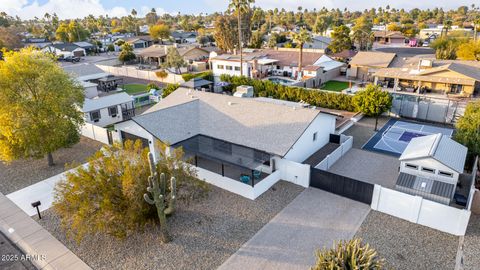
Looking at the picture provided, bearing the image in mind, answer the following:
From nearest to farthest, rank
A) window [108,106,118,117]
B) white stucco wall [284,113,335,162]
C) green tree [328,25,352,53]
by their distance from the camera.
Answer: white stucco wall [284,113,335,162]
window [108,106,118,117]
green tree [328,25,352,53]

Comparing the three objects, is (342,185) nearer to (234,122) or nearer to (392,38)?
(234,122)

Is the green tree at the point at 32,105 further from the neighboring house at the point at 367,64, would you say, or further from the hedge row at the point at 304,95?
the neighboring house at the point at 367,64

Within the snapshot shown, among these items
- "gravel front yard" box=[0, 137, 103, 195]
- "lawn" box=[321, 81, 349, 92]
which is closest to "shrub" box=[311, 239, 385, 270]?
"gravel front yard" box=[0, 137, 103, 195]

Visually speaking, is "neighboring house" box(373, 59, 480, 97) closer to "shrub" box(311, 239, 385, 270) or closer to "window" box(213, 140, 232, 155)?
"window" box(213, 140, 232, 155)

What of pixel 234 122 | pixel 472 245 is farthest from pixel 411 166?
pixel 234 122

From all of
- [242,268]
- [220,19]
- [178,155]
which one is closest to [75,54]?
[220,19]

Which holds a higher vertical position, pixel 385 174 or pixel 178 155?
pixel 178 155

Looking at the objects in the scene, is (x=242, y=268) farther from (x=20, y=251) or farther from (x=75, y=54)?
(x=75, y=54)
